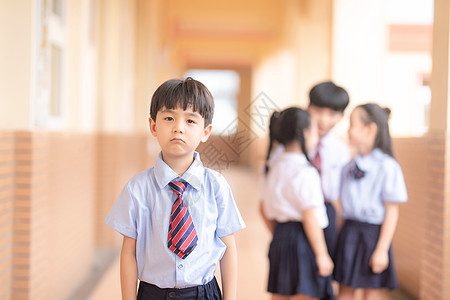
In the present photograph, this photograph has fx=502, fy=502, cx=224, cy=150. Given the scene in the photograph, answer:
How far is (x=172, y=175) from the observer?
1.42 meters

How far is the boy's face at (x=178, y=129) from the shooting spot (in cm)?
137

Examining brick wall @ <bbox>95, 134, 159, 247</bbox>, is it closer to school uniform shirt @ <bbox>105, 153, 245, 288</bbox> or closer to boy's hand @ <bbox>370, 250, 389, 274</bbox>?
boy's hand @ <bbox>370, 250, 389, 274</bbox>

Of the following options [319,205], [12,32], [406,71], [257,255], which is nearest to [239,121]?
[319,205]

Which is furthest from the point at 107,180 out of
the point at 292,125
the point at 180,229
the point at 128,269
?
the point at 180,229

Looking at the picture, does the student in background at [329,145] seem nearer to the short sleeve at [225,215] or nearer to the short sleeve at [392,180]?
the short sleeve at [392,180]

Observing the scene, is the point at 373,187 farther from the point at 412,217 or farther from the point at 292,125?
the point at 412,217

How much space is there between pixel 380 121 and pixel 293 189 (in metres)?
0.51

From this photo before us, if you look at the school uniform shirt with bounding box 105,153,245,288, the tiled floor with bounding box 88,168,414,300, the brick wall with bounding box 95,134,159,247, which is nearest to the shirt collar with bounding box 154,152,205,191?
the school uniform shirt with bounding box 105,153,245,288

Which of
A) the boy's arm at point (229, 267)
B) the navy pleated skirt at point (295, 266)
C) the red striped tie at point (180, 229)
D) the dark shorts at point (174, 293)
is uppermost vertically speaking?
the red striped tie at point (180, 229)

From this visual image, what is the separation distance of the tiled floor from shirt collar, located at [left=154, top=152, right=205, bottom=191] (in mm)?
475

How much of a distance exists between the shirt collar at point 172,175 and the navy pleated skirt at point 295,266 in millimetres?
1078

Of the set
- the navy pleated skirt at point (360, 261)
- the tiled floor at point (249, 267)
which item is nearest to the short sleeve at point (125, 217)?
the tiled floor at point (249, 267)

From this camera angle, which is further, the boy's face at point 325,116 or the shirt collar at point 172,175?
the boy's face at point 325,116

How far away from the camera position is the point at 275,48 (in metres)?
12.3
